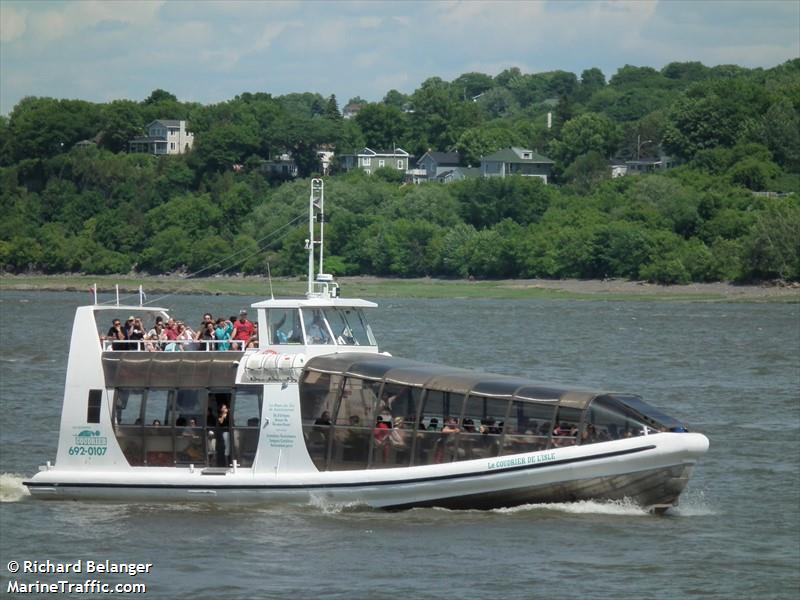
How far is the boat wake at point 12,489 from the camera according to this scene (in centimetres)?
3309

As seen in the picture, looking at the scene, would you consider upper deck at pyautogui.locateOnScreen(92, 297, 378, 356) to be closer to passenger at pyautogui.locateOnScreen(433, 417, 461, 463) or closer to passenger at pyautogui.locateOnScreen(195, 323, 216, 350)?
passenger at pyautogui.locateOnScreen(195, 323, 216, 350)

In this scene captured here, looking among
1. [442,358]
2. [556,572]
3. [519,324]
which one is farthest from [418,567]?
[519,324]

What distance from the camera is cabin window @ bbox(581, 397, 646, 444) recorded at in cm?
2872

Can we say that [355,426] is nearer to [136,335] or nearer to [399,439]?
[399,439]

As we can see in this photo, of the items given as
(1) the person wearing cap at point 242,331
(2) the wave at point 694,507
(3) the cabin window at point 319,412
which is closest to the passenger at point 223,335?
(1) the person wearing cap at point 242,331

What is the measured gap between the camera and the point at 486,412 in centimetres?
→ 2942

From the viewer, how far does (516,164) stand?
644 feet

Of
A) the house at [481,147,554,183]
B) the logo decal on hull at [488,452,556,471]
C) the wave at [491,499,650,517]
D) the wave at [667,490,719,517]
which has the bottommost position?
the wave at [667,490,719,517]

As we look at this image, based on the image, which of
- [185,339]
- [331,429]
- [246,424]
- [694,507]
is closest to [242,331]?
[185,339]

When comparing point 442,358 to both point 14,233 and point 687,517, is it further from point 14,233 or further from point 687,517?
point 14,233

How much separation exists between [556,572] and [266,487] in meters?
6.91

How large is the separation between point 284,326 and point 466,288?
113m

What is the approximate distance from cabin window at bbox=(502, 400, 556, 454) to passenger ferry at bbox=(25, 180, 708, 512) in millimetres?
23

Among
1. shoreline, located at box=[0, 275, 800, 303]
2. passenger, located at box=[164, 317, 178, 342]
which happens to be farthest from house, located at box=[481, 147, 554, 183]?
passenger, located at box=[164, 317, 178, 342]
